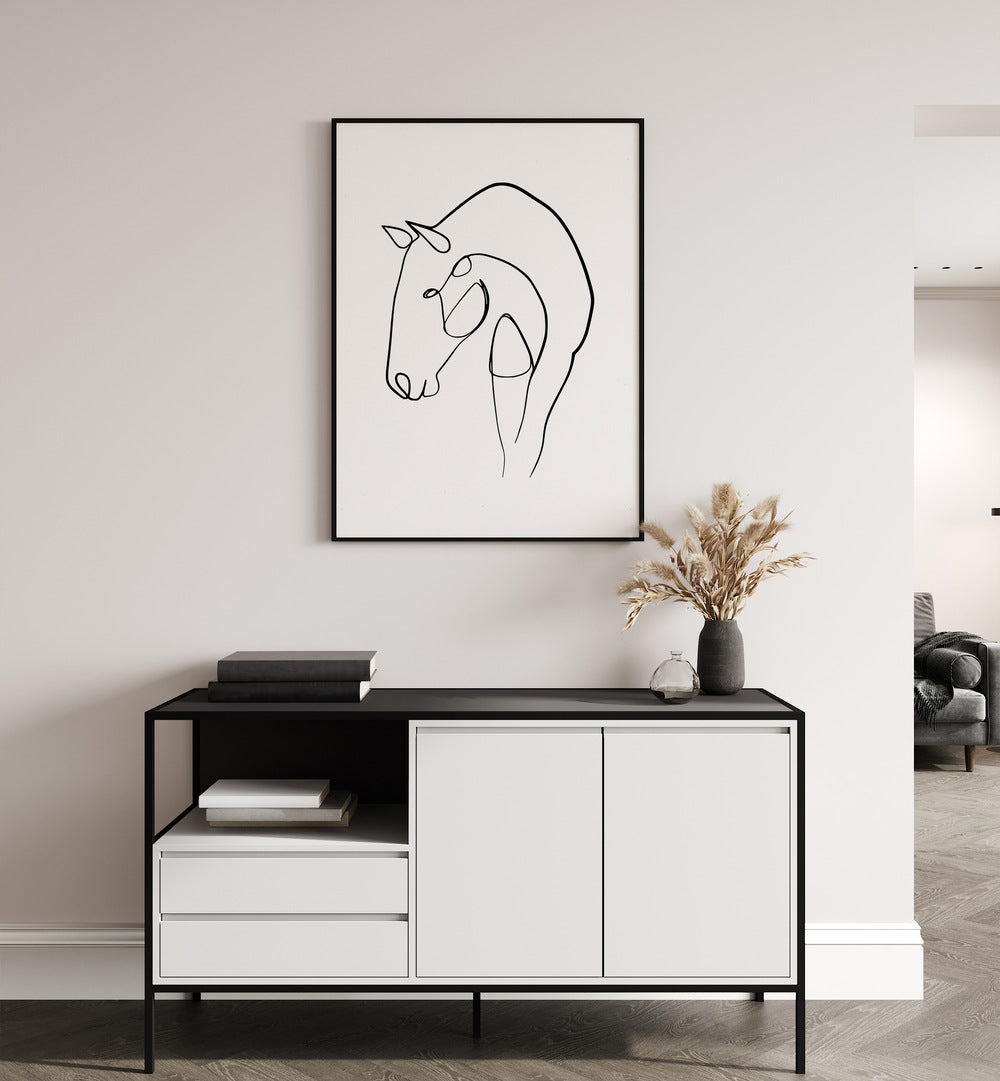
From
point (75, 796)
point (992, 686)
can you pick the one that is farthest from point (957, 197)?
point (75, 796)

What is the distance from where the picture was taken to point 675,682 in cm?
216

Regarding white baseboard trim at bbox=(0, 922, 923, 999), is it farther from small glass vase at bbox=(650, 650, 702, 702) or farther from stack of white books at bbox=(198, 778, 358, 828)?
small glass vase at bbox=(650, 650, 702, 702)

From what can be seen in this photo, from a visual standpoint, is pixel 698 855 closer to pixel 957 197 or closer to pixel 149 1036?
pixel 149 1036

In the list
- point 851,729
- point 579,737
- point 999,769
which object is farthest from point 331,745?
point 999,769

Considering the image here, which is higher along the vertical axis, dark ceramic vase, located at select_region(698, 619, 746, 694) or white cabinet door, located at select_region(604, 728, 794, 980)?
dark ceramic vase, located at select_region(698, 619, 746, 694)

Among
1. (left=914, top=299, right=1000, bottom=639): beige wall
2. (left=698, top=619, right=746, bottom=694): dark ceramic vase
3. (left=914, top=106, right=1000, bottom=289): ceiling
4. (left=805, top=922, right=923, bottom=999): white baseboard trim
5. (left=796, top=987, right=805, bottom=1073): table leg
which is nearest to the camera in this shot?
(left=796, top=987, right=805, bottom=1073): table leg

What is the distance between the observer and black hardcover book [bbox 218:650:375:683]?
2.16 m

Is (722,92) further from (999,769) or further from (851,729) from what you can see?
(999,769)

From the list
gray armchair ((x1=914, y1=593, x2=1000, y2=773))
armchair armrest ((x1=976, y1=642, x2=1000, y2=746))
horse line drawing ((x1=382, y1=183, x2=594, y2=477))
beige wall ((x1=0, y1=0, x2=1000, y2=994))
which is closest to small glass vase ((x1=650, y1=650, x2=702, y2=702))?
beige wall ((x1=0, y1=0, x2=1000, y2=994))

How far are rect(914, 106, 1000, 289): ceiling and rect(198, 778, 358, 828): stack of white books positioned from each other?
7.26 feet

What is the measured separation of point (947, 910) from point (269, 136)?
9.59ft

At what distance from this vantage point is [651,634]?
2467mm

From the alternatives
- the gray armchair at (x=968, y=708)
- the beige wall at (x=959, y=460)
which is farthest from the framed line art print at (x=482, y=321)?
the beige wall at (x=959, y=460)

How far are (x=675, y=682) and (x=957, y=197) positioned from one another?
3642mm
